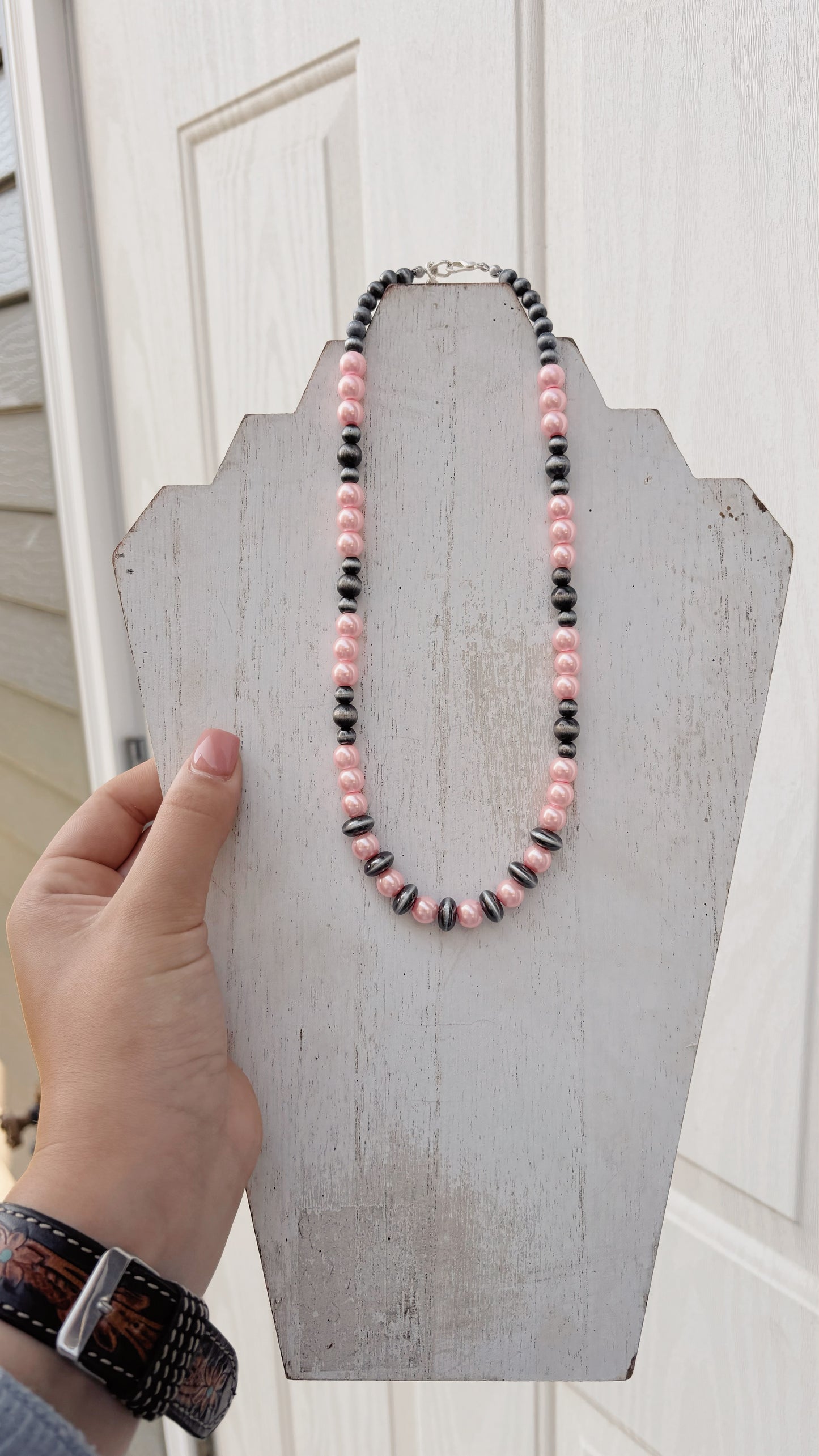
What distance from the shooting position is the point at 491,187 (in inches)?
28.7

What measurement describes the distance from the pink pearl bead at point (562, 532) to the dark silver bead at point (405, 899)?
0.18m

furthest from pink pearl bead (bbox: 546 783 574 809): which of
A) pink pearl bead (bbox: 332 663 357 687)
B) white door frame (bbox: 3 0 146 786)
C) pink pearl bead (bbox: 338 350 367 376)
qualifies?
white door frame (bbox: 3 0 146 786)

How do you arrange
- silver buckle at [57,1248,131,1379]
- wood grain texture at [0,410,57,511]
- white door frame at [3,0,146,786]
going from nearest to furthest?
silver buckle at [57,1248,131,1379] < white door frame at [3,0,146,786] < wood grain texture at [0,410,57,511]

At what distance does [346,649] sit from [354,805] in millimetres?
76

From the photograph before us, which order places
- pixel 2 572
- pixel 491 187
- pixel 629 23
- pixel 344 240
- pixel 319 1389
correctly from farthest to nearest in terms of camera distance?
pixel 2 572 → pixel 319 1389 → pixel 344 240 → pixel 491 187 → pixel 629 23

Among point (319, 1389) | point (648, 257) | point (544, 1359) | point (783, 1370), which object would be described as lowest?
point (319, 1389)

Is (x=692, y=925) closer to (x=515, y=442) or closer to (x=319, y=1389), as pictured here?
(x=515, y=442)

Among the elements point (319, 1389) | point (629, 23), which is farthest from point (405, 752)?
point (319, 1389)

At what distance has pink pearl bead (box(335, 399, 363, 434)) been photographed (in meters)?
0.44

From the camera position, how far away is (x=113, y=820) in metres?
0.66

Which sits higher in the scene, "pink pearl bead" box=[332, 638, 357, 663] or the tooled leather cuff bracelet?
"pink pearl bead" box=[332, 638, 357, 663]

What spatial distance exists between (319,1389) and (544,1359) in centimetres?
87

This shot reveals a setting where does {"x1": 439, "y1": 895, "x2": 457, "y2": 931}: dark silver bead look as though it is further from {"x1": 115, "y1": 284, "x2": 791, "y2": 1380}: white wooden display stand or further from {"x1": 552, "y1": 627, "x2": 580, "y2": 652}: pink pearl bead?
{"x1": 552, "y1": 627, "x2": 580, "y2": 652}: pink pearl bead

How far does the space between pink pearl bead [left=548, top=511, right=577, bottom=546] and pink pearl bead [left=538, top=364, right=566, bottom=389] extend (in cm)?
6
